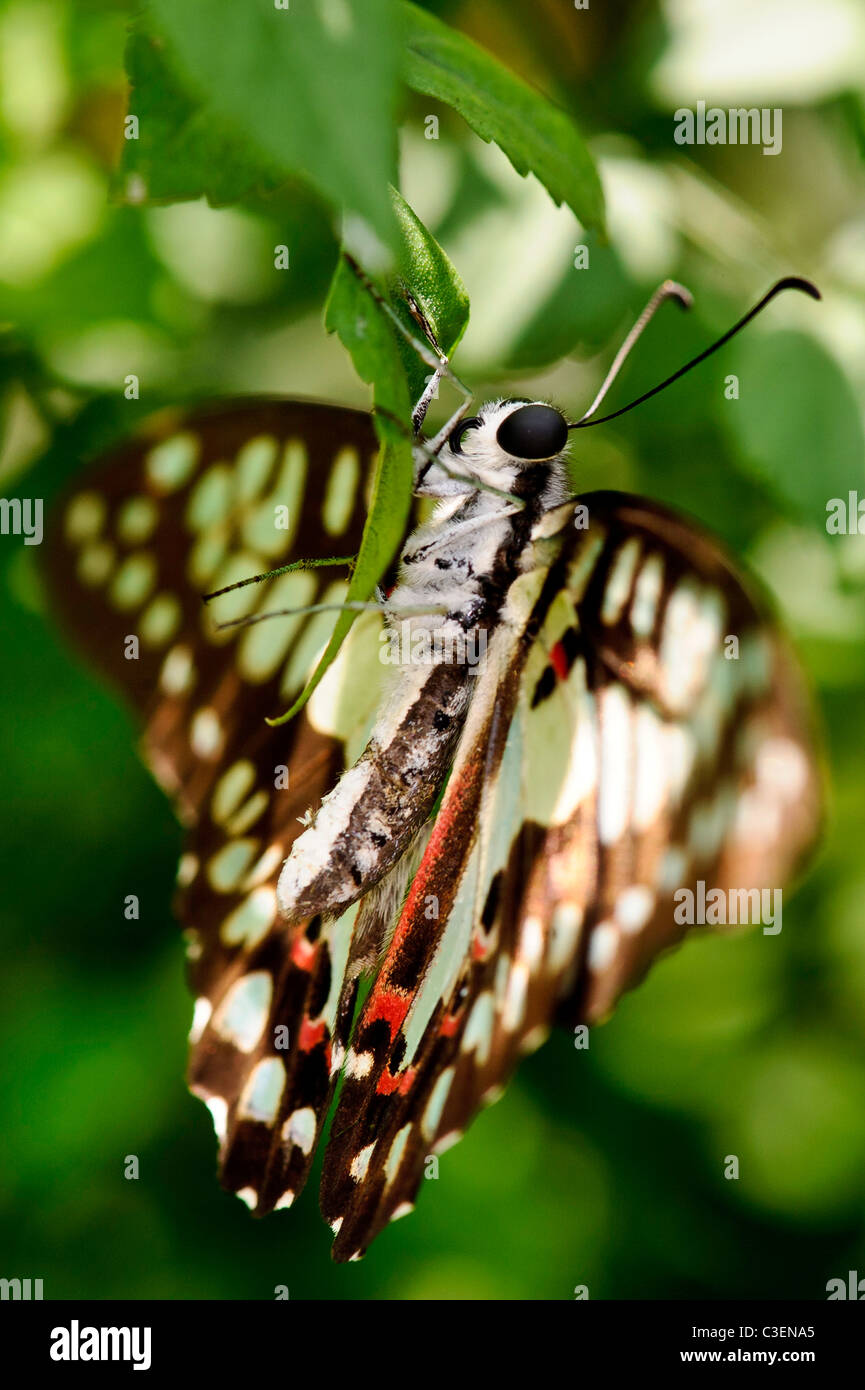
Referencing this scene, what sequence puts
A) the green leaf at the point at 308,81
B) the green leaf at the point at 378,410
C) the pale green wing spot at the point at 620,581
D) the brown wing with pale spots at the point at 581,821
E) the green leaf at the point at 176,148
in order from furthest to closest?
the pale green wing spot at the point at 620,581 → the brown wing with pale spots at the point at 581,821 → the green leaf at the point at 176,148 → the green leaf at the point at 378,410 → the green leaf at the point at 308,81

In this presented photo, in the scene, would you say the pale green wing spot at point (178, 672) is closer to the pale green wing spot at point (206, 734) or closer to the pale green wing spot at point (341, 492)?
the pale green wing spot at point (206, 734)

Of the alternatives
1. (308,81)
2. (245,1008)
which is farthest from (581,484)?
(308,81)

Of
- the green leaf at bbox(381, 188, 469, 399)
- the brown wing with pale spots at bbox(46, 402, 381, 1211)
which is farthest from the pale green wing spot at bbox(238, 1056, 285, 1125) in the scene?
the green leaf at bbox(381, 188, 469, 399)

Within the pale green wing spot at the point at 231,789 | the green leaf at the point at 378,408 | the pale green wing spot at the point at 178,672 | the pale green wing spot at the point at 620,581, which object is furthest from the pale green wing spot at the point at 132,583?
the green leaf at the point at 378,408

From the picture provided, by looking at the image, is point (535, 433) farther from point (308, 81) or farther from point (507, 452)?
point (308, 81)

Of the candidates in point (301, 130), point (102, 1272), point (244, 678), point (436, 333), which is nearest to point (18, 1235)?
point (102, 1272)
